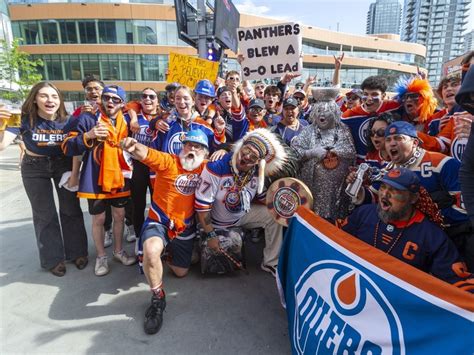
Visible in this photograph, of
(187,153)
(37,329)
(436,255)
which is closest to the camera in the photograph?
(436,255)

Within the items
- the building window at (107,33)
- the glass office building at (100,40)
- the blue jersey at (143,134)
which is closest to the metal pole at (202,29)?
the blue jersey at (143,134)

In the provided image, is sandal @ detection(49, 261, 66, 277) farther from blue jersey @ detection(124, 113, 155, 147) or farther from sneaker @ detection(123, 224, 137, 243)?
blue jersey @ detection(124, 113, 155, 147)

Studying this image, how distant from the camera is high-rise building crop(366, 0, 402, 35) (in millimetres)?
137750

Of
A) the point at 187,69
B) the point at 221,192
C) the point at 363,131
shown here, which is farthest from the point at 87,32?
the point at 363,131

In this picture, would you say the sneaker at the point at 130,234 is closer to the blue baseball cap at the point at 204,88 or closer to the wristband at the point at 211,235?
the wristband at the point at 211,235

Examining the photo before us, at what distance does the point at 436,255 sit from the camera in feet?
6.46

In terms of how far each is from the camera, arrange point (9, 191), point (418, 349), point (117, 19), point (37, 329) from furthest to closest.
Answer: point (117, 19) < point (9, 191) < point (37, 329) < point (418, 349)

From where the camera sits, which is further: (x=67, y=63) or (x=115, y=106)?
(x=67, y=63)

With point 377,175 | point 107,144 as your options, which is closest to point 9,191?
point 107,144

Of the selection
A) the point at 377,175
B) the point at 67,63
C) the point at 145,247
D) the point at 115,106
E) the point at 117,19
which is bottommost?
the point at 145,247

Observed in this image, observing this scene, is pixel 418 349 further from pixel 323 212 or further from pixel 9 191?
pixel 9 191

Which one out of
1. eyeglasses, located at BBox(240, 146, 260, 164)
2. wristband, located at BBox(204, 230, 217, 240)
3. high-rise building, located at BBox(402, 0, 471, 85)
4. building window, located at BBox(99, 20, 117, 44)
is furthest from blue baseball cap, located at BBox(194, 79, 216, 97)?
high-rise building, located at BBox(402, 0, 471, 85)

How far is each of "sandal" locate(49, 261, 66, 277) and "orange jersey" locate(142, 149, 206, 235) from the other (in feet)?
4.22

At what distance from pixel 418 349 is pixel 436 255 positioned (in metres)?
0.75
